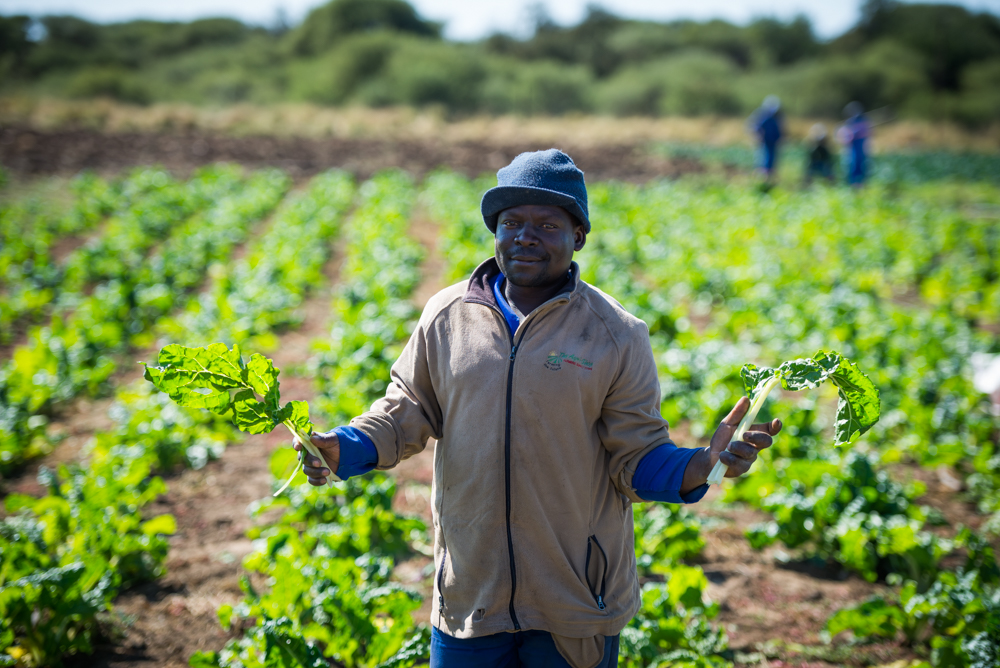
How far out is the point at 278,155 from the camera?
23.6 meters

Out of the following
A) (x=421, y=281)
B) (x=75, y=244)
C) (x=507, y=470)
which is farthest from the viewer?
(x=75, y=244)

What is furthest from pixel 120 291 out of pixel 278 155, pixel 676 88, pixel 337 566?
pixel 676 88

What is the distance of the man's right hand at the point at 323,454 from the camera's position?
1935 millimetres

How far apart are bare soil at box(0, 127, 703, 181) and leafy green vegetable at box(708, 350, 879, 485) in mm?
19757

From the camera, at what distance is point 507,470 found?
6.42ft

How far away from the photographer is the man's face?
77.7 inches

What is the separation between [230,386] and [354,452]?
16.6 inches

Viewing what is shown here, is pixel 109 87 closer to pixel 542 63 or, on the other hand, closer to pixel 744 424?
pixel 542 63

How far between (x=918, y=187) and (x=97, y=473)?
2254 centimetres

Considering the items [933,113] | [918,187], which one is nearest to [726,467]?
[918,187]

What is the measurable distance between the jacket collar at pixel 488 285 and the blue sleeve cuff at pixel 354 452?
1.69 ft

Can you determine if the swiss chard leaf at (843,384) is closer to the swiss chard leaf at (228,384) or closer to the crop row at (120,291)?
the swiss chard leaf at (228,384)

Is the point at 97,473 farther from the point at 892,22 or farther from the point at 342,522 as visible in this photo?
the point at 892,22

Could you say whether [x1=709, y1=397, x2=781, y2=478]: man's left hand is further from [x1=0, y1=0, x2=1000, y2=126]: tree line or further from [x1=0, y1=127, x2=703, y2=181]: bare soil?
[x1=0, y1=0, x2=1000, y2=126]: tree line
